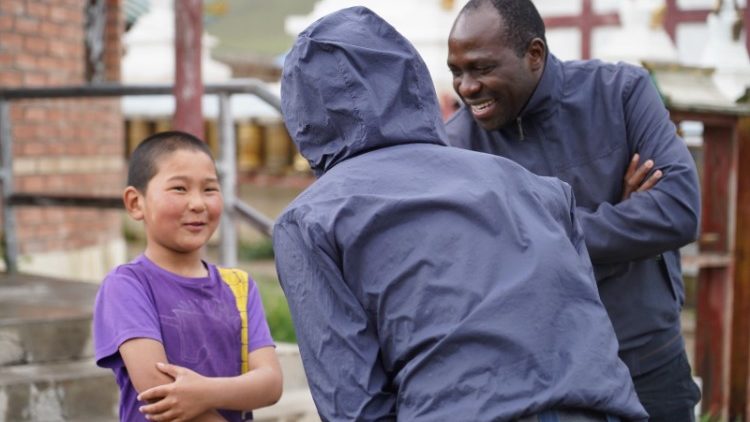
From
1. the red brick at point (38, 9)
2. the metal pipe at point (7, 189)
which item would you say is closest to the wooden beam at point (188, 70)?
the metal pipe at point (7, 189)

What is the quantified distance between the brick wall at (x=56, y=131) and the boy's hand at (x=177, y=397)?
4605 mm

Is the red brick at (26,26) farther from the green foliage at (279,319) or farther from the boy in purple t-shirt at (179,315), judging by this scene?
the boy in purple t-shirt at (179,315)

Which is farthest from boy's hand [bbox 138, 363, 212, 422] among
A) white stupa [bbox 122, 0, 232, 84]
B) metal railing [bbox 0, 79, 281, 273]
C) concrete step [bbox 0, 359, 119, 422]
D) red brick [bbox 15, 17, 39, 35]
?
white stupa [bbox 122, 0, 232, 84]

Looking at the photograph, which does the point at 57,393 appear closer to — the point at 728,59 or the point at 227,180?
the point at 227,180

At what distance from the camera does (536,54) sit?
2.84m

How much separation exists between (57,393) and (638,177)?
8.04ft

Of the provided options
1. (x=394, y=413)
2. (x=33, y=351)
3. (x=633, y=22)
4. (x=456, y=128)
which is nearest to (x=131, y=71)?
(x=633, y=22)

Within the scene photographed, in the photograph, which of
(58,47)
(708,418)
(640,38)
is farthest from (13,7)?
(640,38)

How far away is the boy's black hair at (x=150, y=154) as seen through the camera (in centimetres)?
288

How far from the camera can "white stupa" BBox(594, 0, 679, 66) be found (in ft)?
35.0

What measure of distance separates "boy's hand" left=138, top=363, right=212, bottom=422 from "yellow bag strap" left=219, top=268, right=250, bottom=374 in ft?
0.87

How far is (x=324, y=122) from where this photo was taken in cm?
202

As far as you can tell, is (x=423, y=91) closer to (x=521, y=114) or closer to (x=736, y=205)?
(x=521, y=114)

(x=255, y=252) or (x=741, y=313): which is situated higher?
(x=741, y=313)
